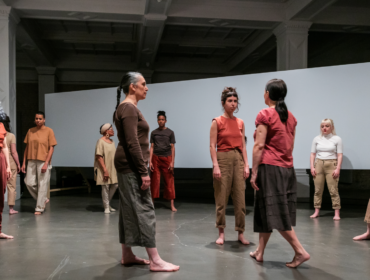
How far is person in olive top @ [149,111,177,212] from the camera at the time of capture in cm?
524

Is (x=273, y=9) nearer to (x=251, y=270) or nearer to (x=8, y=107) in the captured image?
(x=8, y=107)

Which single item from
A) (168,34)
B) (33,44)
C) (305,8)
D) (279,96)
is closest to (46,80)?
(33,44)

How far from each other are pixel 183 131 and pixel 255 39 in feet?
14.3

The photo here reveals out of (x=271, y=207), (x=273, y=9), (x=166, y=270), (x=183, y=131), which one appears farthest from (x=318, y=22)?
(x=166, y=270)

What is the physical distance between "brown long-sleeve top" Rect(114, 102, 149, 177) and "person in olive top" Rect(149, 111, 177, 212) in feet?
9.38

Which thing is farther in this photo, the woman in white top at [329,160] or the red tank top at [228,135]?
the woman in white top at [329,160]

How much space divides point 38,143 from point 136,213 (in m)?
A: 3.08

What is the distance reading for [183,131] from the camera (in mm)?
6078

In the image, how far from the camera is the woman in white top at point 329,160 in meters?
4.48

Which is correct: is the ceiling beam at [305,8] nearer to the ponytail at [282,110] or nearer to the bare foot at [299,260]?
the ponytail at [282,110]

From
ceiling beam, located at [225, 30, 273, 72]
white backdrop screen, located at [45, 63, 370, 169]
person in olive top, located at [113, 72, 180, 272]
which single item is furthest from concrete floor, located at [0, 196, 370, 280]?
ceiling beam, located at [225, 30, 273, 72]

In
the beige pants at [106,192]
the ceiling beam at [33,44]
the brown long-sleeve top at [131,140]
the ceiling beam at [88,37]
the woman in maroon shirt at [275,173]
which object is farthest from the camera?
the ceiling beam at [88,37]

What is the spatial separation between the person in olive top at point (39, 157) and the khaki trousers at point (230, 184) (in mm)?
2767

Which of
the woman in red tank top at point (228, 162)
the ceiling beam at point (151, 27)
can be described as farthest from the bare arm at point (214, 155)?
the ceiling beam at point (151, 27)
